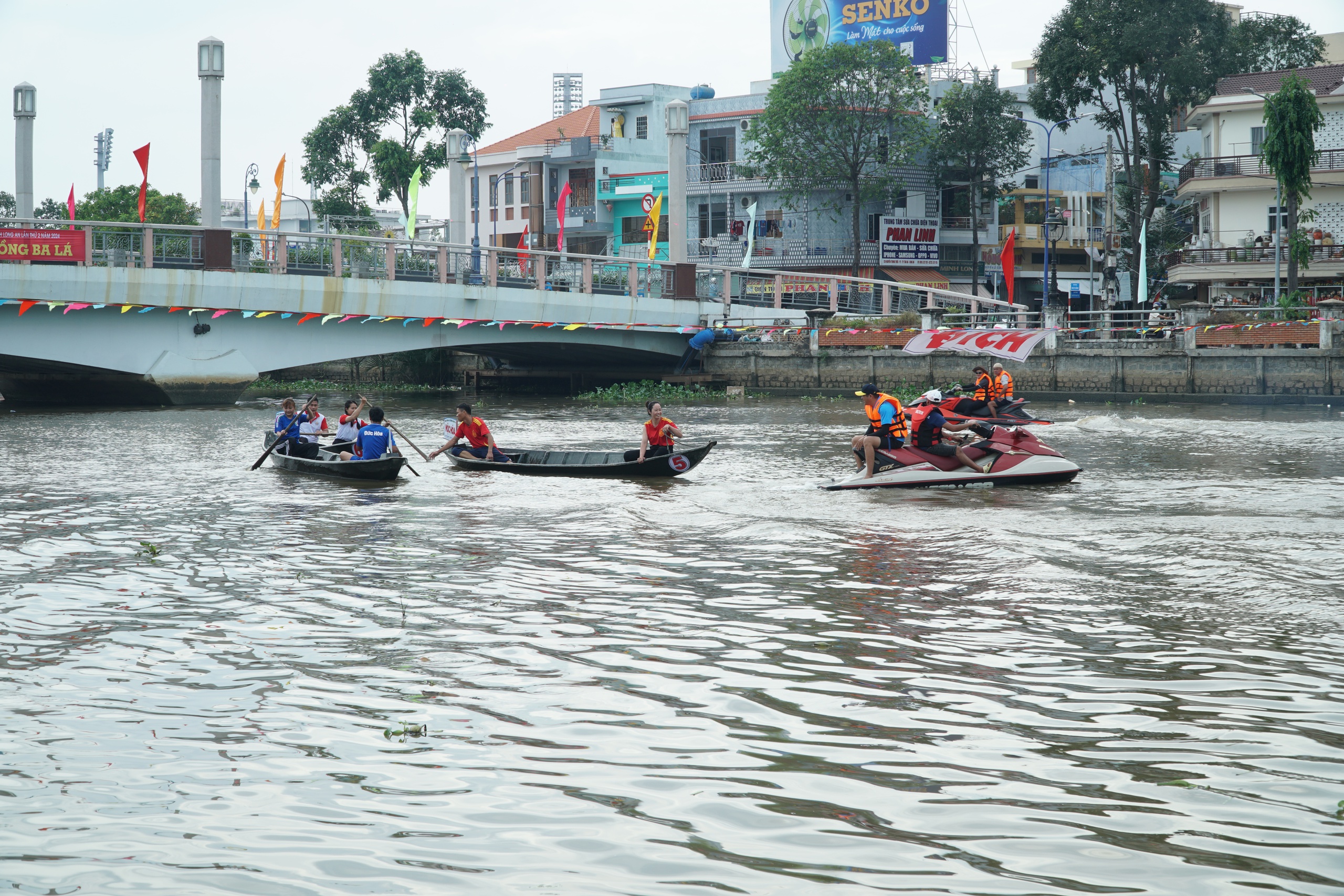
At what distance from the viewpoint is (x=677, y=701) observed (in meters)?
7.59

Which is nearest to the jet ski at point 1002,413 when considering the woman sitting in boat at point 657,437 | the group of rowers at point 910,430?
the group of rowers at point 910,430

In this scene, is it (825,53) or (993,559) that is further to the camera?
(825,53)

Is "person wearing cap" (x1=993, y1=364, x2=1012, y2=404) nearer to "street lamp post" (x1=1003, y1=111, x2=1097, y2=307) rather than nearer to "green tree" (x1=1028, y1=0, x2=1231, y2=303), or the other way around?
"street lamp post" (x1=1003, y1=111, x2=1097, y2=307)

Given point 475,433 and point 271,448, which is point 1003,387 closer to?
point 475,433

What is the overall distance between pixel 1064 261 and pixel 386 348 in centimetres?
3828

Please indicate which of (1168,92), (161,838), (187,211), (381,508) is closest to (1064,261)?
(1168,92)

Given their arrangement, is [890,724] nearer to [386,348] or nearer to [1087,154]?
[386,348]

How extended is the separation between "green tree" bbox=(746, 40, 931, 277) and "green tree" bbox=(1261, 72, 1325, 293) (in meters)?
17.6

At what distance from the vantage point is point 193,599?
10.6m

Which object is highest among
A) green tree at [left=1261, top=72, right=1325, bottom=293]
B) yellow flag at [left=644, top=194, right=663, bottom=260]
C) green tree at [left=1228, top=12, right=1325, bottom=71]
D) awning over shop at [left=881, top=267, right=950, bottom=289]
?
green tree at [left=1228, top=12, right=1325, bottom=71]

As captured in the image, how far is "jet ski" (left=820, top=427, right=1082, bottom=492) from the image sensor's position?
1775 cm

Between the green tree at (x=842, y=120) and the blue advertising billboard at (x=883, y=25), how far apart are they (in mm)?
2491

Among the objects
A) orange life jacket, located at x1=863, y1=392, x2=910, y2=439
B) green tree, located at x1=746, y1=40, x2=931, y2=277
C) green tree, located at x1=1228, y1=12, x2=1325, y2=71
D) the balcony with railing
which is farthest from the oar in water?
green tree, located at x1=1228, y1=12, x2=1325, y2=71

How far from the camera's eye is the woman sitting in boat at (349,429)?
21000 mm
